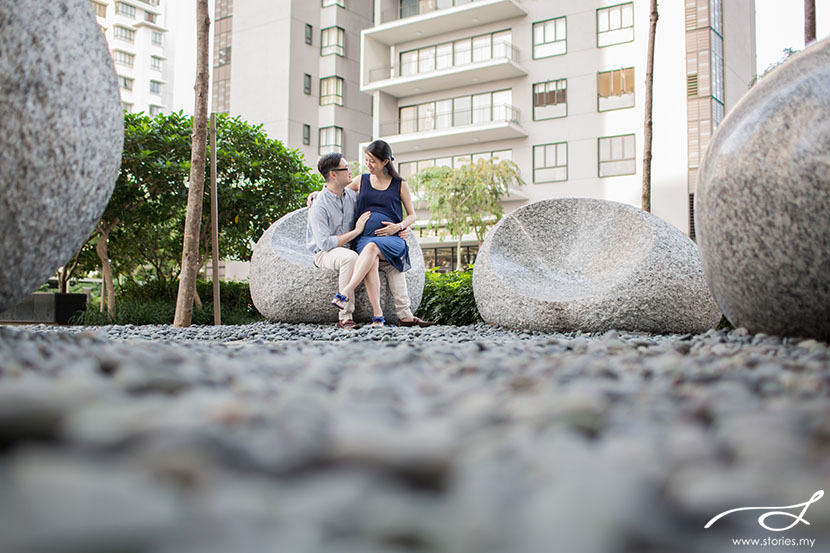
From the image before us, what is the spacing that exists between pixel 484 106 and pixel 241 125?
768 inches

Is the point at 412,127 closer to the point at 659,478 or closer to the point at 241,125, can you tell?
the point at 241,125

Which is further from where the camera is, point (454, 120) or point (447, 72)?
point (454, 120)

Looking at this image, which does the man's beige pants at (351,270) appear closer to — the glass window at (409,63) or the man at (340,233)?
the man at (340,233)

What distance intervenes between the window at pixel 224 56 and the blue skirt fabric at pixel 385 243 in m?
33.9

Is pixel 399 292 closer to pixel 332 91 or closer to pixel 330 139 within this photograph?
pixel 330 139

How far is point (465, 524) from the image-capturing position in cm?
86

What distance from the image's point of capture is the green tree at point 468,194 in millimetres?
25328

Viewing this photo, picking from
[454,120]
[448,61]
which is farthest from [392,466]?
[448,61]

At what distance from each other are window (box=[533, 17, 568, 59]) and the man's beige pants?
75.4ft

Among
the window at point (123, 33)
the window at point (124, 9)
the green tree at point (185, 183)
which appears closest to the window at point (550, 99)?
the green tree at point (185, 183)

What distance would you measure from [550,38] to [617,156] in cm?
597

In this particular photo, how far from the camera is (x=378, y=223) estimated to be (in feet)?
22.4

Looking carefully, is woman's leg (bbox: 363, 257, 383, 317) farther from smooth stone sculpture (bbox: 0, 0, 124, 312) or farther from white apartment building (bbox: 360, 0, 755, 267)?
white apartment building (bbox: 360, 0, 755, 267)

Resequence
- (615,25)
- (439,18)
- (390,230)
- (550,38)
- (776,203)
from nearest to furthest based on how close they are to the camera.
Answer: (776,203)
(390,230)
(615,25)
(550,38)
(439,18)
